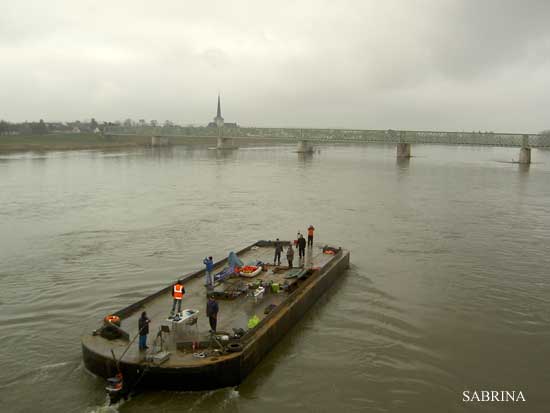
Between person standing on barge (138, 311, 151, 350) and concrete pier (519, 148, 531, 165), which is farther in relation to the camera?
concrete pier (519, 148, 531, 165)

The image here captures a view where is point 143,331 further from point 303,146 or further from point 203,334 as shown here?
point 303,146

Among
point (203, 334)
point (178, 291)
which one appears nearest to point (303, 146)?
point (178, 291)

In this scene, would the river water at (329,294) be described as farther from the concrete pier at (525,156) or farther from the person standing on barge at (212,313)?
the concrete pier at (525,156)

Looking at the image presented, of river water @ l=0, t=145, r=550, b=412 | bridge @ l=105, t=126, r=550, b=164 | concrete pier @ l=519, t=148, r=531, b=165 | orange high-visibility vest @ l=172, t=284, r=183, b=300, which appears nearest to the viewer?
river water @ l=0, t=145, r=550, b=412

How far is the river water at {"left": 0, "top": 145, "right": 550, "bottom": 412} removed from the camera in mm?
14516

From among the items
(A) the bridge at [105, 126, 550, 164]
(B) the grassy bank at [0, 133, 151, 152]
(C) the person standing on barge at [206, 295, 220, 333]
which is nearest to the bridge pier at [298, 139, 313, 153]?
(A) the bridge at [105, 126, 550, 164]

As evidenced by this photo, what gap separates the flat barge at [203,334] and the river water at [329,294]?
565 mm

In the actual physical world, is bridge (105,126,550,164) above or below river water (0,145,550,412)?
above

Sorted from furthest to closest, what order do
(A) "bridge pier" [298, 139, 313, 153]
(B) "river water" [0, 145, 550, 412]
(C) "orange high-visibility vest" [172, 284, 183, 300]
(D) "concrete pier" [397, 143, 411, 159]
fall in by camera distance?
1. (A) "bridge pier" [298, 139, 313, 153]
2. (D) "concrete pier" [397, 143, 411, 159]
3. (C) "orange high-visibility vest" [172, 284, 183, 300]
4. (B) "river water" [0, 145, 550, 412]

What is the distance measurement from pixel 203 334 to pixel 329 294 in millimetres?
8932

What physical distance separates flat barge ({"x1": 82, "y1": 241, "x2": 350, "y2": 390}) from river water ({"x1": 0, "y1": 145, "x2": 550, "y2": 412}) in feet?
1.85

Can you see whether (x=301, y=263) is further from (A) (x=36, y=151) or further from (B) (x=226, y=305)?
(A) (x=36, y=151)

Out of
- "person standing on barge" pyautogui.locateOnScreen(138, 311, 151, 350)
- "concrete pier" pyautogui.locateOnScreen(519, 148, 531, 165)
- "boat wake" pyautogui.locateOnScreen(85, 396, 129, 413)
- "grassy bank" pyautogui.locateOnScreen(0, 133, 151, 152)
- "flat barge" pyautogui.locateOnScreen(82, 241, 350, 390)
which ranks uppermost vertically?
"grassy bank" pyautogui.locateOnScreen(0, 133, 151, 152)

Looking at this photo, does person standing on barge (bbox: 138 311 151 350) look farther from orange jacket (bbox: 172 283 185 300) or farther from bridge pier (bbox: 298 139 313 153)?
bridge pier (bbox: 298 139 313 153)
